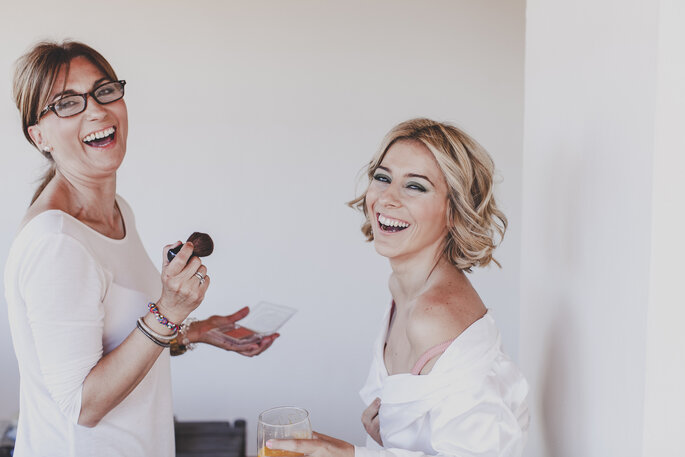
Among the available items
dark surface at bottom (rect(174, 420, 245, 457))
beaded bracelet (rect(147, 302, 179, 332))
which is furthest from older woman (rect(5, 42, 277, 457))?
dark surface at bottom (rect(174, 420, 245, 457))

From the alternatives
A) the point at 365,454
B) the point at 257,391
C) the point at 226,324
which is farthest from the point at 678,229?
the point at 257,391

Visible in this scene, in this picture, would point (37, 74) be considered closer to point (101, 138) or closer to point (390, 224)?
point (101, 138)

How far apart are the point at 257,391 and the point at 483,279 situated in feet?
4.94

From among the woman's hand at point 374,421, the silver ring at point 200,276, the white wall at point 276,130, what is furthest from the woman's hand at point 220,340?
the white wall at point 276,130

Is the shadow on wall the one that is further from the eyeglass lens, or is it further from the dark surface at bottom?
the dark surface at bottom

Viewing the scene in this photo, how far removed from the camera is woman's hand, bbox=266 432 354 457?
122 cm

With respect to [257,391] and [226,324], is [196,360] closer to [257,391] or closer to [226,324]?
[257,391]

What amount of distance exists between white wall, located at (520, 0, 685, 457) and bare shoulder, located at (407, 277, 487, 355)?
25cm

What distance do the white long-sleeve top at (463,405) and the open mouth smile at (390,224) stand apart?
31 centimetres

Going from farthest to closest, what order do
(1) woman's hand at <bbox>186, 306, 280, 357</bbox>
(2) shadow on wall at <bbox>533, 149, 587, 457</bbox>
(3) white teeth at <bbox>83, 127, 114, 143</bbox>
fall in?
(1) woman's hand at <bbox>186, 306, 280, 357</bbox> → (3) white teeth at <bbox>83, 127, 114, 143</bbox> → (2) shadow on wall at <bbox>533, 149, 587, 457</bbox>

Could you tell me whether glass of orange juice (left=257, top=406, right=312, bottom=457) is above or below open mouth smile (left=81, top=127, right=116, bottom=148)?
below

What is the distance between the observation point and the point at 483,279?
3.81 m

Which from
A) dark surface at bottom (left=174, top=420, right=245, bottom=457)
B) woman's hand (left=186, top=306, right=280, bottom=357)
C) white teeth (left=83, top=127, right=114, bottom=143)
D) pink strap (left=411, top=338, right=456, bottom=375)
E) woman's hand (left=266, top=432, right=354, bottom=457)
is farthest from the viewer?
dark surface at bottom (left=174, top=420, right=245, bottom=457)

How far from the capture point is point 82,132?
157 centimetres
